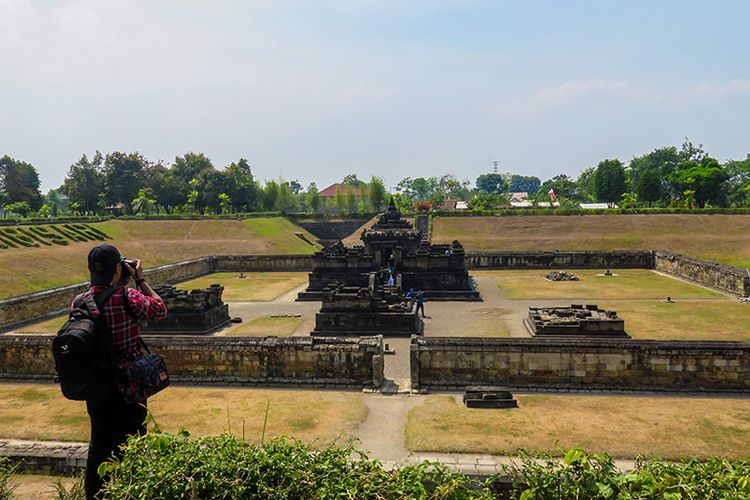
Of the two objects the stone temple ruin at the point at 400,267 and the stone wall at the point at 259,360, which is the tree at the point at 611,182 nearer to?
the stone temple ruin at the point at 400,267

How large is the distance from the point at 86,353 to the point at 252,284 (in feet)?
88.2

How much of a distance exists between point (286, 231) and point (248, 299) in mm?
32038

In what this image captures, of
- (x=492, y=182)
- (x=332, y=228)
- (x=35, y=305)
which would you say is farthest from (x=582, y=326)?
(x=492, y=182)

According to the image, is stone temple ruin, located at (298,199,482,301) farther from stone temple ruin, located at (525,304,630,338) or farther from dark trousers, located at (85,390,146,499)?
dark trousers, located at (85,390,146,499)

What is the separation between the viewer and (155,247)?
4200cm

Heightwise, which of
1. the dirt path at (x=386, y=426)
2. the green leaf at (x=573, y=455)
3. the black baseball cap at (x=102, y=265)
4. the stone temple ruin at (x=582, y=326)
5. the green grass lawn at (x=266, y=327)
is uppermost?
the black baseball cap at (x=102, y=265)

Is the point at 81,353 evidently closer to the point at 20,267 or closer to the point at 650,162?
the point at 20,267

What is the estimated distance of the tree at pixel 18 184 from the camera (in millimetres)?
65875

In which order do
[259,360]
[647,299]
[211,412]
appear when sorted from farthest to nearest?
[647,299]
[259,360]
[211,412]

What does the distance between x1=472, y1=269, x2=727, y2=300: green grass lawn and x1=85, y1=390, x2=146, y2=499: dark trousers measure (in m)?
22.3

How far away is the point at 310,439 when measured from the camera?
952 cm

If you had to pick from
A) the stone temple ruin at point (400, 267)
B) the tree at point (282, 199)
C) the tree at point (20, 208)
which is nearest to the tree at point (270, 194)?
the tree at point (282, 199)

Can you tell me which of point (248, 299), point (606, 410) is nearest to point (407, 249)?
point (248, 299)

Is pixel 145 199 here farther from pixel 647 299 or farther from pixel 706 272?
pixel 706 272
